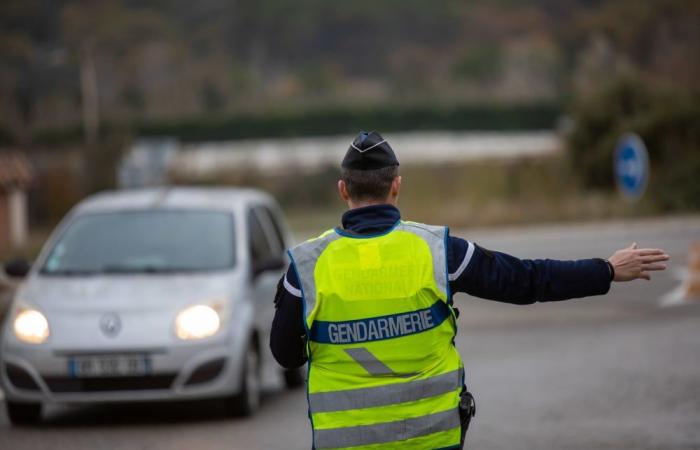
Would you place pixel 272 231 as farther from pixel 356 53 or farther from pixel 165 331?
pixel 356 53

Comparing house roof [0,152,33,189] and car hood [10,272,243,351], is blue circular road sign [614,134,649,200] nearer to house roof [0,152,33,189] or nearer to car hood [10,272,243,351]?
car hood [10,272,243,351]

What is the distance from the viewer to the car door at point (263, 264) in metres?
10.7

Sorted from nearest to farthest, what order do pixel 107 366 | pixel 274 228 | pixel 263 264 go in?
1. pixel 107 366
2. pixel 263 264
3. pixel 274 228

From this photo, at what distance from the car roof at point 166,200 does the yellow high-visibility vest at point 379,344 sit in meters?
7.05

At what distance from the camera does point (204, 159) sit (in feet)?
277

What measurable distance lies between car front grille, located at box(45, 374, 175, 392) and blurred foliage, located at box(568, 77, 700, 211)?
1258 inches

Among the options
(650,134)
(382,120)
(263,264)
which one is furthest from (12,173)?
(263,264)

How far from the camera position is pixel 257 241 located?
11594 millimetres

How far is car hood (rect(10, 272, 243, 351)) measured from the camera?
31.5 ft

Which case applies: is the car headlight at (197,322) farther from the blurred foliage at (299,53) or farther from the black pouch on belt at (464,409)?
the blurred foliage at (299,53)

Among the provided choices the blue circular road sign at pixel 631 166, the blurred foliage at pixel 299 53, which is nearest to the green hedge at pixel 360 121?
the blurred foliage at pixel 299 53

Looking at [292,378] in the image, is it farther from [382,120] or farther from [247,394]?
[382,120]

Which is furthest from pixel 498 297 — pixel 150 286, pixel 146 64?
pixel 146 64

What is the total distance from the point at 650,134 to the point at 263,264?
108 ft
